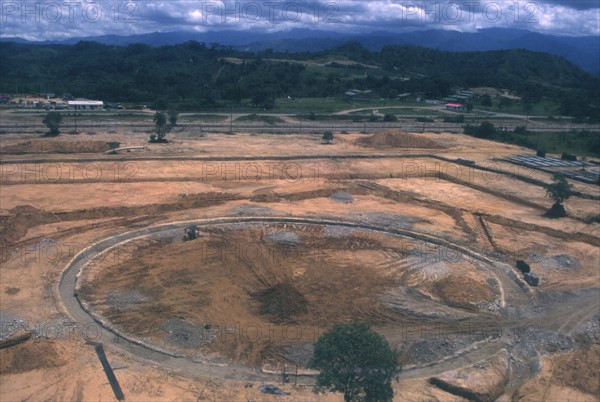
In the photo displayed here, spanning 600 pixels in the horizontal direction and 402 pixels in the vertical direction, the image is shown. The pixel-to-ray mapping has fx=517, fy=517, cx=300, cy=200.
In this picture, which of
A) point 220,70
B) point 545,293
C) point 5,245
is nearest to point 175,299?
point 5,245

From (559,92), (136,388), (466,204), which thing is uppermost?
(559,92)

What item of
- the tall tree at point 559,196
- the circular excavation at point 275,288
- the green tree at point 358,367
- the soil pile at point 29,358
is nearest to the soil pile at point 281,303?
the circular excavation at point 275,288

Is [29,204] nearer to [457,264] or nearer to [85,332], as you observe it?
[85,332]

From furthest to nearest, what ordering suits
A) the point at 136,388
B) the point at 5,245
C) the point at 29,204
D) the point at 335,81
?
the point at 335,81
the point at 29,204
the point at 5,245
the point at 136,388

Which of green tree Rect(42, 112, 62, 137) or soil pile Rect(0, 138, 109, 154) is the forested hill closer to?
green tree Rect(42, 112, 62, 137)

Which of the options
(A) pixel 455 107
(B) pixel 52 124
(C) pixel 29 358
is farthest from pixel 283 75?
(C) pixel 29 358

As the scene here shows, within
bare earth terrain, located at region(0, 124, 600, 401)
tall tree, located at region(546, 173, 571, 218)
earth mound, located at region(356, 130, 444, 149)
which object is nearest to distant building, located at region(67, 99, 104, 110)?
bare earth terrain, located at region(0, 124, 600, 401)

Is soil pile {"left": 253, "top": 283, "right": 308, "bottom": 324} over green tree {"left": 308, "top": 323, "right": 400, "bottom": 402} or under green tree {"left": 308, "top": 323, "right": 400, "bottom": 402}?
under
